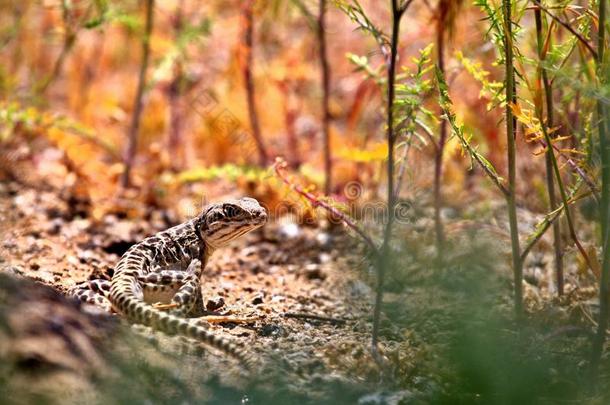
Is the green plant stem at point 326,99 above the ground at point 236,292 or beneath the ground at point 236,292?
above

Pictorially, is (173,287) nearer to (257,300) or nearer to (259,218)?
(257,300)

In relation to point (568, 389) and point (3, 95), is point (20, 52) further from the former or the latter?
point (568, 389)

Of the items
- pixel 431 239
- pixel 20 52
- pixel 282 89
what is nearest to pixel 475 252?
pixel 431 239

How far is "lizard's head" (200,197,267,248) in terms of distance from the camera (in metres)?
5.02

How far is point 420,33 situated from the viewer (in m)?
6.66

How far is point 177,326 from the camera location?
3852 millimetres

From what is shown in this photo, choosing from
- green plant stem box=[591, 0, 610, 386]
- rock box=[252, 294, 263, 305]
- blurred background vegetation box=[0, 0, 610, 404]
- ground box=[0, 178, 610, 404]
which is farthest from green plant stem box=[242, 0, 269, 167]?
green plant stem box=[591, 0, 610, 386]

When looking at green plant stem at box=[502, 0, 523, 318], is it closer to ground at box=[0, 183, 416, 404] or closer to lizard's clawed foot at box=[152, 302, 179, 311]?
ground at box=[0, 183, 416, 404]

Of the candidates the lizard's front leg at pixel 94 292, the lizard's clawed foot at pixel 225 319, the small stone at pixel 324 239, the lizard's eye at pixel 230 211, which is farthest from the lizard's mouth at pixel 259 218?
the small stone at pixel 324 239

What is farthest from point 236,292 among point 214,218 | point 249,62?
point 249,62

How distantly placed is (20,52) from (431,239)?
4.94m

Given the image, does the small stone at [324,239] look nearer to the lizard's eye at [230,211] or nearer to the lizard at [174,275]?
the lizard at [174,275]

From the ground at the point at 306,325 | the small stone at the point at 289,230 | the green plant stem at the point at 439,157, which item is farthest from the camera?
the small stone at the point at 289,230

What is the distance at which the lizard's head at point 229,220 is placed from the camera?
5023 millimetres
